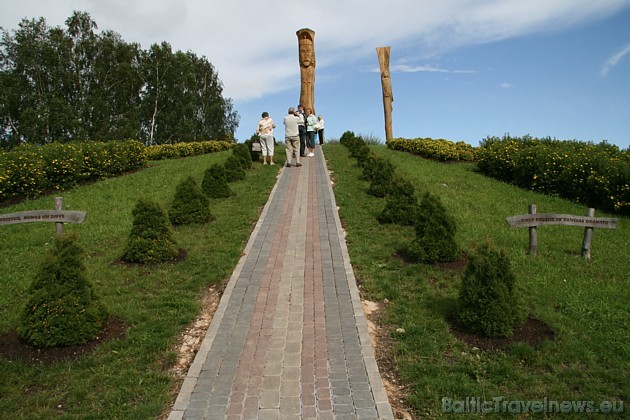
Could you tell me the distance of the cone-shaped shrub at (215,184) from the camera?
12.7 meters

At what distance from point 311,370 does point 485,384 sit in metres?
1.73

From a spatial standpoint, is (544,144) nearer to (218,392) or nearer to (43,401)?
(218,392)

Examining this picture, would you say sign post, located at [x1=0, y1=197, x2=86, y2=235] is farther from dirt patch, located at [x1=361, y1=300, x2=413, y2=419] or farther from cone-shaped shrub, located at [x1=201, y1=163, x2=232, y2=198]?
dirt patch, located at [x1=361, y1=300, x2=413, y2=419]

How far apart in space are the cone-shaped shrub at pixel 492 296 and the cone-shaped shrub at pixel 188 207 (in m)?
6.47

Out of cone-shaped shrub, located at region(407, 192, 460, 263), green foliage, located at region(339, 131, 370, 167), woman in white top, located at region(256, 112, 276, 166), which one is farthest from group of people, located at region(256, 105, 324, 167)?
cone-shaped shrub, located at region(407, 192, 460, 263)

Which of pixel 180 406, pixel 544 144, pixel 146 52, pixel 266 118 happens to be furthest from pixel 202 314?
pixel 146 52

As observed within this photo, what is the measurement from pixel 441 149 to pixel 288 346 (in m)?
14.8

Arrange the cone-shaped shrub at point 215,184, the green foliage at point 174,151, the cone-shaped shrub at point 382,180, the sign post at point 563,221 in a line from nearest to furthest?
1. the sign post at point 563,221
2. the cone-shaped shrub at point 382,180
3. the cone-shaped shrub at point 215,184
4. the green foliage at point 174,151

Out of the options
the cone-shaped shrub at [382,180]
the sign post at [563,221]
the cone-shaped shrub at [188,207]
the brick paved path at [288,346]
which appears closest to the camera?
the brick paved path at [288,346]

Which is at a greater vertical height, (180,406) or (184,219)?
(184,219)

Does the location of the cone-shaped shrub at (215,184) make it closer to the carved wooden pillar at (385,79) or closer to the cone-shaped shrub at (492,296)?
the cone-shaped shrub at (492,296)

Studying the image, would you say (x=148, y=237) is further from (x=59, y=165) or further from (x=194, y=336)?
(x=59, y=165)

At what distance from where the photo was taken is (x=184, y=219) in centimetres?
1011

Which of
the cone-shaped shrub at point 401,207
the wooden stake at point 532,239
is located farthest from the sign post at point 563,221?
the cone-shaped shrub at point 401,207
